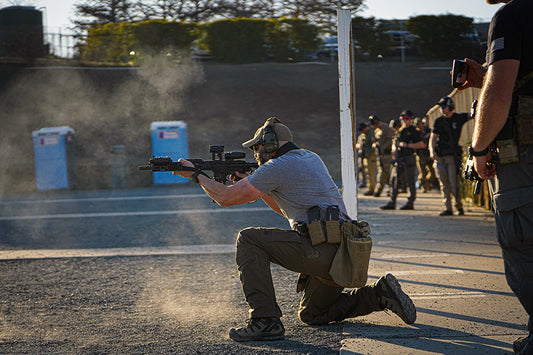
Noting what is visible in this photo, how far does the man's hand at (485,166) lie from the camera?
10.2ft

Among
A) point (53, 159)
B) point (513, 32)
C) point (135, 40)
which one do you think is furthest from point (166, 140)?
point (513, 32)

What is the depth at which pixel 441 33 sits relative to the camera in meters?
27.7

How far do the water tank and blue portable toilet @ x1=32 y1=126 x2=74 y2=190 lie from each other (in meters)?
11.9

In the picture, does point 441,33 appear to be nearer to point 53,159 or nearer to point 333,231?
point 53,159

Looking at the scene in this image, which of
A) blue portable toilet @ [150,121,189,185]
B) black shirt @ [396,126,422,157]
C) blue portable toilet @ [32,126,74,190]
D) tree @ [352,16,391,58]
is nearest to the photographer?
black shirt @ [396,126,422,157]

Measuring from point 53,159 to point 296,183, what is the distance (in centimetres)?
1531

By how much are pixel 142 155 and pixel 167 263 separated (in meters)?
16.1

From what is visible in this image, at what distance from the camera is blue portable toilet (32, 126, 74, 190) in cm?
1803

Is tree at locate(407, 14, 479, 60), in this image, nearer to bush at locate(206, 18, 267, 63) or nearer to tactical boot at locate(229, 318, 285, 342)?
bush at locate(206, 18, 267, 63)

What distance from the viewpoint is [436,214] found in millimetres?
10477

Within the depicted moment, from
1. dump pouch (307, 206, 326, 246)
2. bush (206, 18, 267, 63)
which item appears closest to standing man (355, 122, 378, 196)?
dump pouch (307, 206, 326, 246)

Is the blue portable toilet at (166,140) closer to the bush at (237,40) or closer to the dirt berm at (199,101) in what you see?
the dirt berm at (199,101)

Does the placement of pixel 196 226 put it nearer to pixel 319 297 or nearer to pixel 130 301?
pixel 130 301

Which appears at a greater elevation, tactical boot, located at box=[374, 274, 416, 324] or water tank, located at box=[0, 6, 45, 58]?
water tank, located at box=[0, 6, 45, 58]
